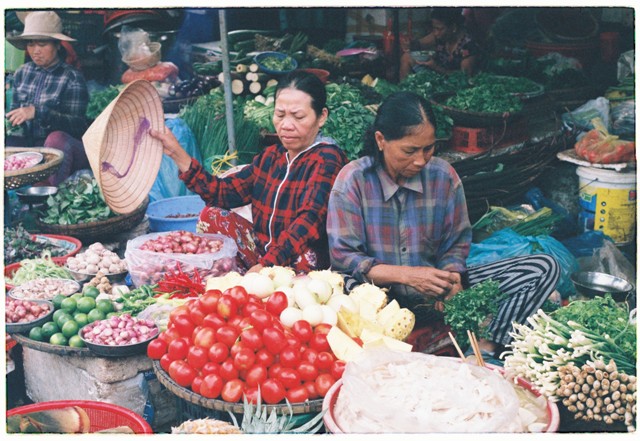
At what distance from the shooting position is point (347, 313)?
125 inches

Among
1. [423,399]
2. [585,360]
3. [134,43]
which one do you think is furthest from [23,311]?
[134,43]

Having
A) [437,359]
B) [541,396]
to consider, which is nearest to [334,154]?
[437,359]

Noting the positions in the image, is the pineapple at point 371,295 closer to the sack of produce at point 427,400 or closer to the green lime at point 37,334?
the sack of produce at point 427,400

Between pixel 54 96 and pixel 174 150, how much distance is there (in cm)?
242

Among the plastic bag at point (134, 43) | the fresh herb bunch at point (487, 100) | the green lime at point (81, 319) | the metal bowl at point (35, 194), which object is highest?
the plastic bag at point (134, 43)

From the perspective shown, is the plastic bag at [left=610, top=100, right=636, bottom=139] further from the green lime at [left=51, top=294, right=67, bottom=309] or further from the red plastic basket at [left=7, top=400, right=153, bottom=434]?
the red plastic basket at [left=7, top=400, right=153, bottom=434]

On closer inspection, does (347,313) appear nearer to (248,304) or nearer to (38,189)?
(248,304)

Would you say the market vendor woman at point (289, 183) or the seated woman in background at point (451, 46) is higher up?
the seated woman in background at point (451, 46)

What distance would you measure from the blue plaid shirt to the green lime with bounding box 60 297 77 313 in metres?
2.67

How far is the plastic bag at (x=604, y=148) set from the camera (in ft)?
16.6

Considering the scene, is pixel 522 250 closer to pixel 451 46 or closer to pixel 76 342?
pixel 451 46

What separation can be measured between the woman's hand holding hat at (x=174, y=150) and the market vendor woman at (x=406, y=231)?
913mm

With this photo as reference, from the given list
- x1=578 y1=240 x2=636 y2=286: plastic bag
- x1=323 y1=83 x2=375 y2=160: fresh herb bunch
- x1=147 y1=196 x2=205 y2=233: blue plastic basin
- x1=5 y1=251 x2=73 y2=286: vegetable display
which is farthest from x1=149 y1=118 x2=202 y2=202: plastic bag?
x1=578 y1=240 x2=636 y2=286: plastic bag

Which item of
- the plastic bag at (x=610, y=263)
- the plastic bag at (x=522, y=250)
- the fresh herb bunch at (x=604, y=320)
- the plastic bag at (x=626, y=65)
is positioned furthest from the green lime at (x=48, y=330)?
the plastic bag at (x=626, y=65)
